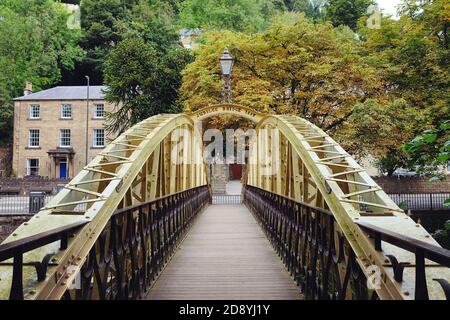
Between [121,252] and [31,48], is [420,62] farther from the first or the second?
[31,48]

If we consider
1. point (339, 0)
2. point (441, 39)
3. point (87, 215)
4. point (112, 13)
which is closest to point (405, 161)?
point (441, 39)

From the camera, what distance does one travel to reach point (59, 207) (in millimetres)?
3656

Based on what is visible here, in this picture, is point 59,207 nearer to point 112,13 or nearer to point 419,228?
point 419,228

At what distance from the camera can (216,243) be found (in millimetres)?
7863

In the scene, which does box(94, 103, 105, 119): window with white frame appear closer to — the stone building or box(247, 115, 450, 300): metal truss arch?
the stone building

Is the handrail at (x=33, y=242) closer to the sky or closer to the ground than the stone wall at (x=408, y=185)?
closer to the sky

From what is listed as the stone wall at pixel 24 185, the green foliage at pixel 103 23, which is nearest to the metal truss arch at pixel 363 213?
the stone wall at pixel 24 185

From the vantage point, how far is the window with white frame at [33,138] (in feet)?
127

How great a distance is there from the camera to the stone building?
125ft

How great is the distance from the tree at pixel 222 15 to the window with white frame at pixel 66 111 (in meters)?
15.9

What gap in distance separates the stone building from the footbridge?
104 ft

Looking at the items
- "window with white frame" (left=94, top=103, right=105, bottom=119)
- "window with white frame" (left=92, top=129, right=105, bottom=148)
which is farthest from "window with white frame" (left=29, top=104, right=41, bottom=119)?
"window with white frame" (left=92, top=129, right=105, bottom=148)

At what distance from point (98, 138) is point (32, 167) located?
6.79 m

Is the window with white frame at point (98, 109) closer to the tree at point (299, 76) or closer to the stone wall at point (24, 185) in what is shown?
the stone wall at point (24, 185)
